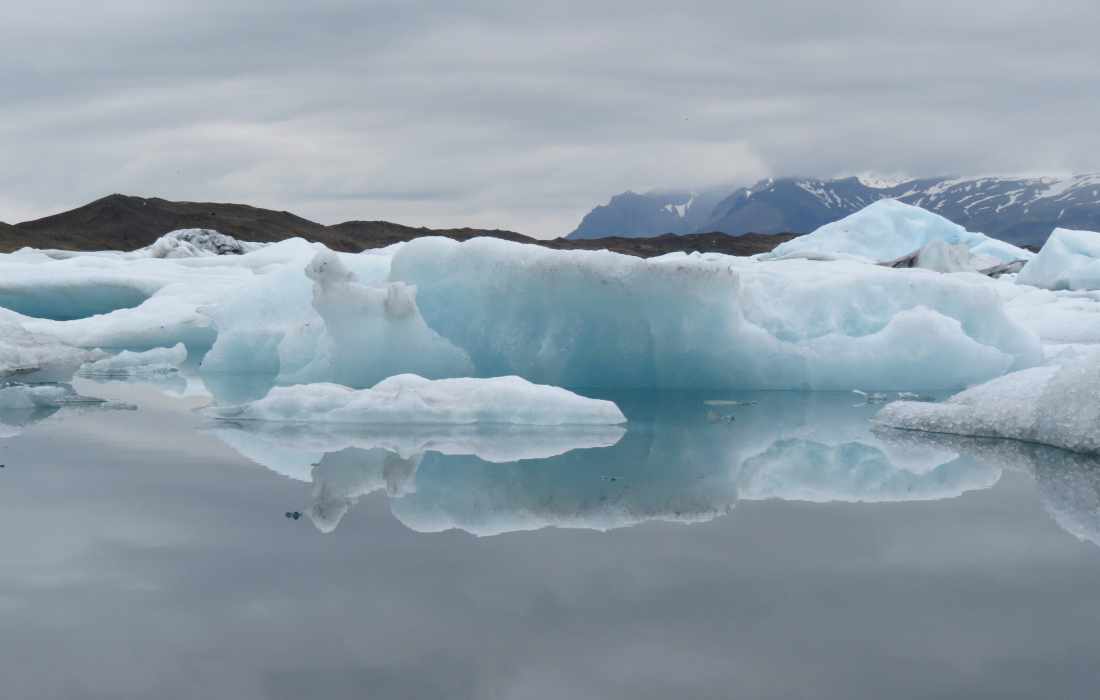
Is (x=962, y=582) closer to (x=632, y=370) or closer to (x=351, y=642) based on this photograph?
(x=351, y=642)

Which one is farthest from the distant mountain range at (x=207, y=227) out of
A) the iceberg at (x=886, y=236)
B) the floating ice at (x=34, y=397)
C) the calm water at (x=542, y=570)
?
the calm water at (x=542, y=570)

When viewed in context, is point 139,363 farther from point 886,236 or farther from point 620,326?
point 886,236

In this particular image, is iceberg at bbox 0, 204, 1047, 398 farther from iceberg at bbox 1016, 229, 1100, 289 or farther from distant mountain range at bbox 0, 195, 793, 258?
distant mountain range at bbox 0, 195, 793, 258

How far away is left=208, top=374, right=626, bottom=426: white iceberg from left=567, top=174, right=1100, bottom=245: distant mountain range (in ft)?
518

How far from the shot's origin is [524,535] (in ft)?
13.0

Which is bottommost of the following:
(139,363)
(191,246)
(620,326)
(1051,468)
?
(139,363)

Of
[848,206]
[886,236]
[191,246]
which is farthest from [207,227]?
[848,206]

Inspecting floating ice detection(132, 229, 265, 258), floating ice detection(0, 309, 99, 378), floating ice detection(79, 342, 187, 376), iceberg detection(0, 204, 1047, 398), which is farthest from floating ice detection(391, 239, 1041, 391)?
floating ice detection(132, 229, 265, 258)

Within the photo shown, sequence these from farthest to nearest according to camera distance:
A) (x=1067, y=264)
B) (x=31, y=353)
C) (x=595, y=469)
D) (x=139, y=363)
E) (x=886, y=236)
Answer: (x=886, y=236) < (x=1067, y=264) < (x=139, y=363) < (x=31, y=353) < (x=595, y=469)

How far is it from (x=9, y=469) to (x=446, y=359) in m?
3.76

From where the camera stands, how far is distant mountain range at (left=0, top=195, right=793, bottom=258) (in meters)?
42.4

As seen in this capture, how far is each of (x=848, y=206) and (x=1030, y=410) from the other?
183 meters

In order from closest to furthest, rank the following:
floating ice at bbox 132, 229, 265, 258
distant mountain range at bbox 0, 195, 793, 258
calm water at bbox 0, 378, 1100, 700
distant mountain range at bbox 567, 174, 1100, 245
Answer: calm water at bbox 0, 378, 1100, 700
floating ice at bbox 132, 229, 265, 258
distant mountain range at bbox 0, 195, 793, 258
distant mountain range at bbox 567, 174, 1100, 245

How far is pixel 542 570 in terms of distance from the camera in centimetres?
347
